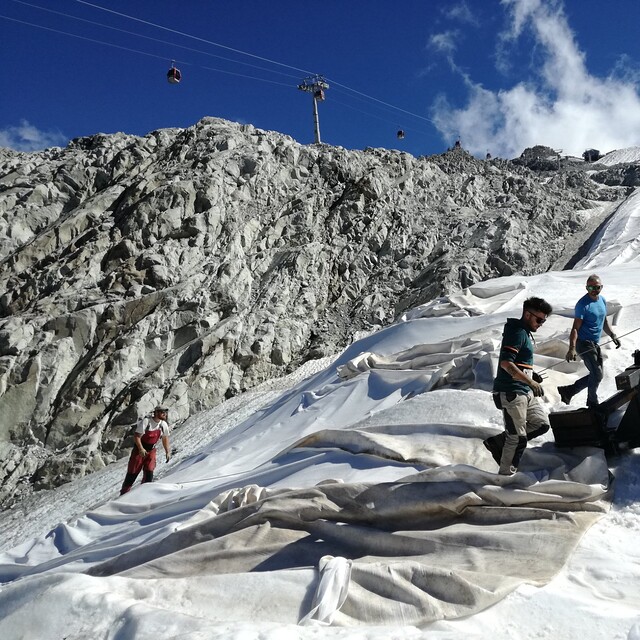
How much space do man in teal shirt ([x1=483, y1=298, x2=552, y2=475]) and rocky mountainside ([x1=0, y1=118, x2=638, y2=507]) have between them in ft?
45.3

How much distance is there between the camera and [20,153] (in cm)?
3069

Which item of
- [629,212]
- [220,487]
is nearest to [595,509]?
[220,487]

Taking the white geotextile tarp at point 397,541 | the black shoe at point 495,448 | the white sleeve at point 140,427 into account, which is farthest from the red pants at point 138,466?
the black shoe at point 495,448

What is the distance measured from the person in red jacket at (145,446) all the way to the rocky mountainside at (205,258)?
8438 millimetres

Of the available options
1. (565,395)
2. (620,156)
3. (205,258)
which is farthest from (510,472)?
(620,156)

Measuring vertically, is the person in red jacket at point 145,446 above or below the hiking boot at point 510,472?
above

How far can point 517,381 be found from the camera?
408cm

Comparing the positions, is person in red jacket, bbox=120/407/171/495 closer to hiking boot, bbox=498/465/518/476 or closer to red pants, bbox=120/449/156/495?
red pants, bbox=120/449/156/495

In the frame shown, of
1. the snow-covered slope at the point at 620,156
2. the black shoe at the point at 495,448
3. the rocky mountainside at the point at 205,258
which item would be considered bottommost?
the black shoe at the point at 495,448

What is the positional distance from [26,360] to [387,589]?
17396 millimetres

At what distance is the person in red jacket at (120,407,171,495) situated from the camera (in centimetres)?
829

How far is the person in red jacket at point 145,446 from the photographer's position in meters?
8.29

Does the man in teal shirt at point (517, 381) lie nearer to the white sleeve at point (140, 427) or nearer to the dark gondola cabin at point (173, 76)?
the white sleeve at point (140, 427)

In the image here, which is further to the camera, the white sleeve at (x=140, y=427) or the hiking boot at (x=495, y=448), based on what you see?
the white sleeve at (x=140, y=427)
